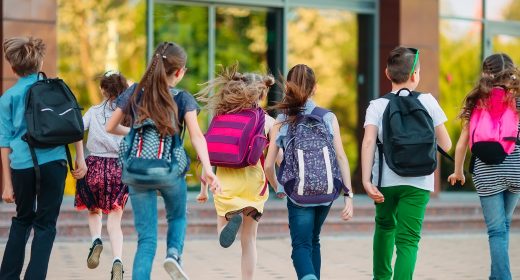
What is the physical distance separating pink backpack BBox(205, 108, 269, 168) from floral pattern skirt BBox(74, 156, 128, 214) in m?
1.48

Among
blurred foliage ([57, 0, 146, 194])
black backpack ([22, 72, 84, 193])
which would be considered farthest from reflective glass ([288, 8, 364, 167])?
black backpack ([22, 72, 84, 193])

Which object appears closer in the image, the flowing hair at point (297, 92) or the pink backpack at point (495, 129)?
the flowing hair at point (297, 92)

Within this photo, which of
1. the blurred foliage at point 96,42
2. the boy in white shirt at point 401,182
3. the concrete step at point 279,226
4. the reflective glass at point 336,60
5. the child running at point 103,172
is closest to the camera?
the boy in white shirt at point 401,182

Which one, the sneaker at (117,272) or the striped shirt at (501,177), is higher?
the striped shirt at (501,177)

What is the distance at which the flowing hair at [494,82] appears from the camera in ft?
23.8

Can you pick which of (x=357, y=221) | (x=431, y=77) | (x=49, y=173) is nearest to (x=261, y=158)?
(x=49, y=173)

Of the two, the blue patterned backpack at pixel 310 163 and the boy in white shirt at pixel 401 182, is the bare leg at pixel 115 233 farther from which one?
the boy in white shirt at pixel 401 182

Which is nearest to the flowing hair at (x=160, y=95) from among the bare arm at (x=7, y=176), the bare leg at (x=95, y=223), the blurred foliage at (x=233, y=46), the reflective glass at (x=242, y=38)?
the bare arm at (x=7, y=176)

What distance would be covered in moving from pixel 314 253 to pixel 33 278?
189 centimetres

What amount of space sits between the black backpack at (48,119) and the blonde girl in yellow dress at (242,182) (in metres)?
0.97

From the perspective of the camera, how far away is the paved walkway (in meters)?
9.01

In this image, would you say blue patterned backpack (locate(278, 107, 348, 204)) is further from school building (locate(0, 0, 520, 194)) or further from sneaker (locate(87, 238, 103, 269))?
school building (locate(0, 0, 520, 194))

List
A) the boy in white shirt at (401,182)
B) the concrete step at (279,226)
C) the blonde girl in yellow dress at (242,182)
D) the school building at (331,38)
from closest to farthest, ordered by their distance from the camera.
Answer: the boy in white shirt at (401,182) → the blonde girl in yellow dress at (242,182) → the concrete step at (279,226) → the school building at (331,38)

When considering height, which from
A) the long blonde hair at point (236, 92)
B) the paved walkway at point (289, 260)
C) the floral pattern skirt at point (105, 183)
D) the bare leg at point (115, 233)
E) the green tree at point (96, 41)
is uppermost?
the green tree at point (96, 41)
